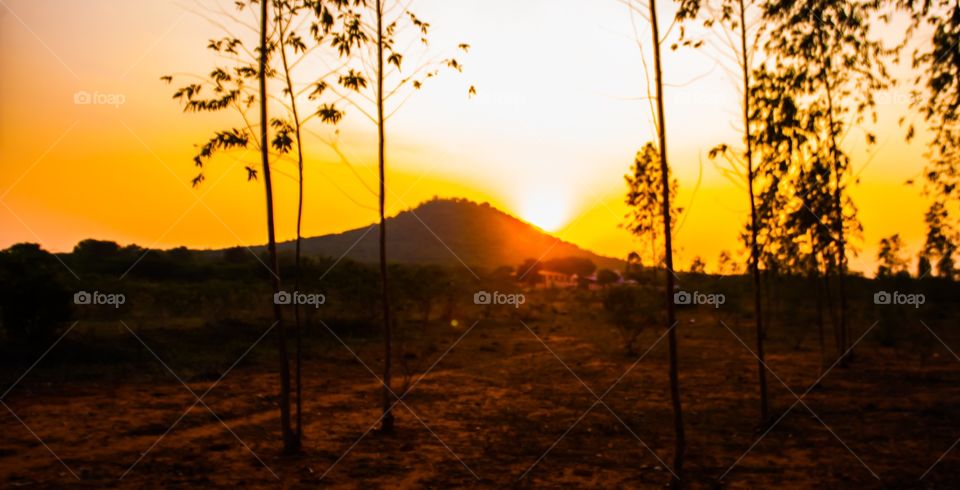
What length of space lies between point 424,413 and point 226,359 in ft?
32.7

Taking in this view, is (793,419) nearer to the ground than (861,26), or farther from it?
nearer to the ground

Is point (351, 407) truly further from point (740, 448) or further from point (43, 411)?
point (740, 448)

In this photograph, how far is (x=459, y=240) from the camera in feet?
480

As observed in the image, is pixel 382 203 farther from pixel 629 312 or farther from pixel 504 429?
pixel 629 312

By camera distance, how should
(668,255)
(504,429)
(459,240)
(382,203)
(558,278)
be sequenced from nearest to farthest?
1. (668,255)
2. (382,203)
3. (504,429)
4. (558,278)
5. (459,240)

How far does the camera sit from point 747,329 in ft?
108

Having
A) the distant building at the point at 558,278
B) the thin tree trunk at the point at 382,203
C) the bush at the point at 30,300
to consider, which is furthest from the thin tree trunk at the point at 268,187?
the distant building at the point at 558,278

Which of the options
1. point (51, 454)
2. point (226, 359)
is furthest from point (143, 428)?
point (226, 359)

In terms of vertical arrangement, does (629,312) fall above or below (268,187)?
→ below

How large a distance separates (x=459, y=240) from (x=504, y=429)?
134m

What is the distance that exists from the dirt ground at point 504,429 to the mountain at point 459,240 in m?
92.7

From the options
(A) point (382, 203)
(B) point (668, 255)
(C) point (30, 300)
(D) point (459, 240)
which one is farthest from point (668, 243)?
(D) point (459, 240)

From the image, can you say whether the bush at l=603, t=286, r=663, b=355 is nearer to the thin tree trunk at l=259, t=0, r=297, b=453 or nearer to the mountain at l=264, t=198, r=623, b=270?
the thin tree trunk at l=259, t=0, r=297, b=453

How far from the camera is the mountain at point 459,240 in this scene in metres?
121
